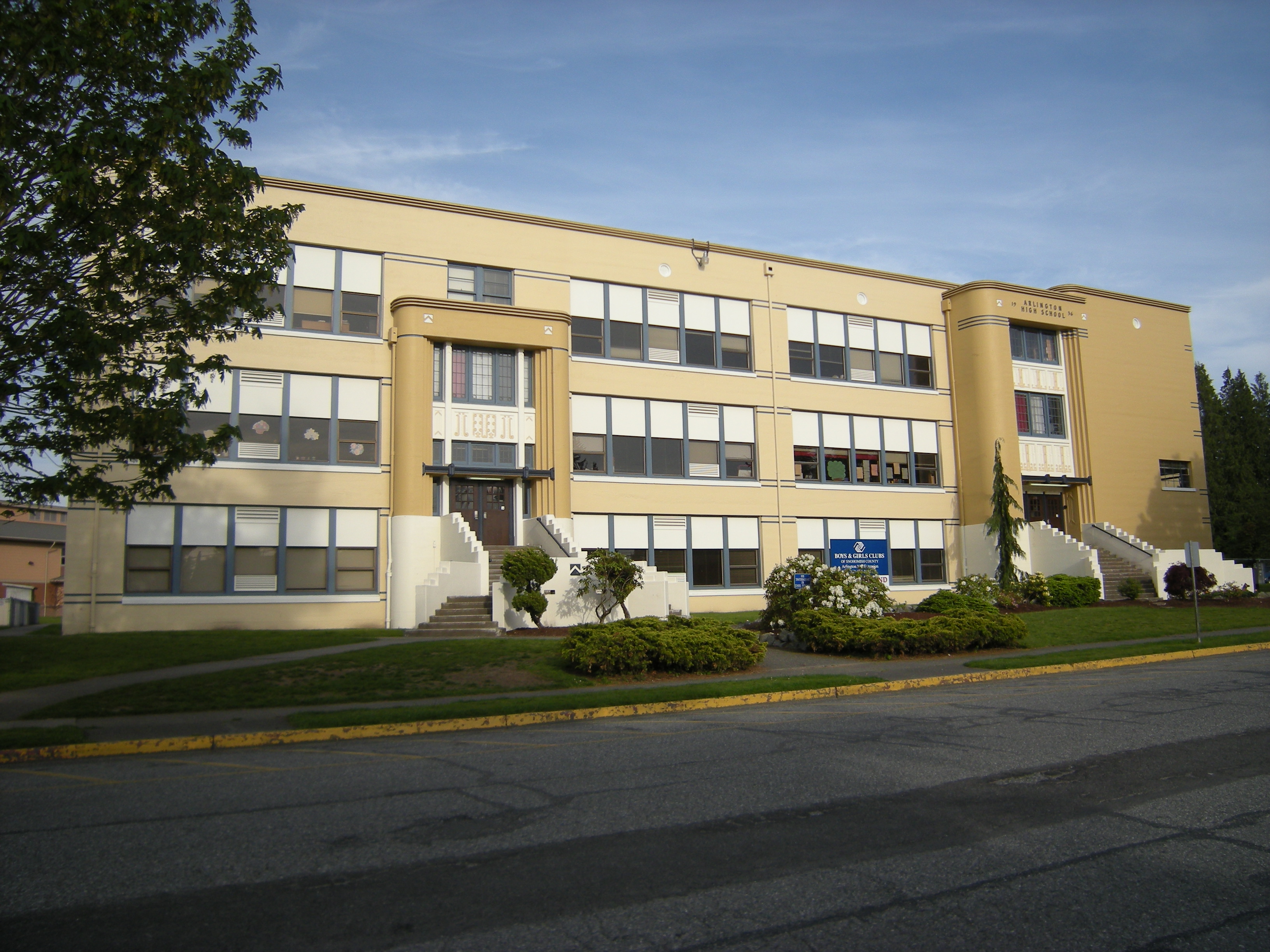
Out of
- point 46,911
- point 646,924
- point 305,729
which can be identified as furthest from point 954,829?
point 305,729

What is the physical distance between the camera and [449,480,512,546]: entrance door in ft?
89.7

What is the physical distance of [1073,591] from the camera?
98.4 ft

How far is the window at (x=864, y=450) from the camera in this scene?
108ft

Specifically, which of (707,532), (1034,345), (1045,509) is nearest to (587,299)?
(707,532)

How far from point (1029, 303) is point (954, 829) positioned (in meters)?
34.5

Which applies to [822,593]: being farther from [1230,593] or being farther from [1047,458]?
[1047,458]

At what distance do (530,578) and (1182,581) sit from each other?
78.2ft

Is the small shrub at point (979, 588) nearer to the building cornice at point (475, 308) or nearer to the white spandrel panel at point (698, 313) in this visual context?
the white spandrel panel at point (698, 313)

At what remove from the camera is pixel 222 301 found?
12805 millimetres

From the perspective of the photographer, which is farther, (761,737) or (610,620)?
(610,620)

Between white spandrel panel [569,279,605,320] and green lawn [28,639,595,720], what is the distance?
1500 centimetres

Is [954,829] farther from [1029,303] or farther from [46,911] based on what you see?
[1029,303]

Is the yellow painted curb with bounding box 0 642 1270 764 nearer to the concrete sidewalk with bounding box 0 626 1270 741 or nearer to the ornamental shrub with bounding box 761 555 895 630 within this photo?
the concrete sidewalk with bounding box 0 626 1270 741

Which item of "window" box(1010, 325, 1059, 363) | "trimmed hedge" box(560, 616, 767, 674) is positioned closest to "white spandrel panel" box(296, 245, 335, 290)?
"trimmed hedge" box(560, 616, 767, 674)
